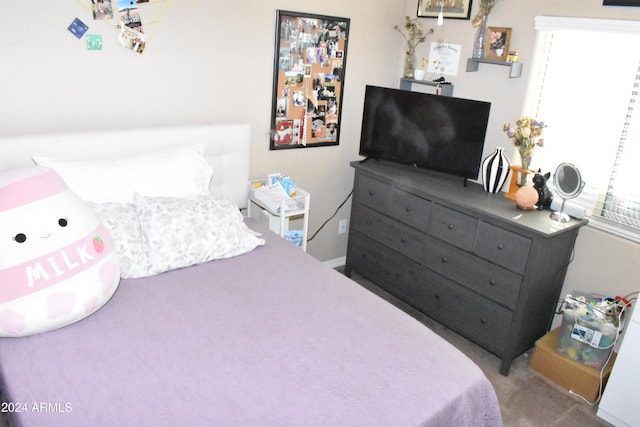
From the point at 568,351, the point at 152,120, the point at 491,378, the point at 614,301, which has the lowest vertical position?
the point at 491,378

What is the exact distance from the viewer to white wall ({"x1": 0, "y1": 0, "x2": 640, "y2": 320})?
2.43 m

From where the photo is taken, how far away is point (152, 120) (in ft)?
9.30

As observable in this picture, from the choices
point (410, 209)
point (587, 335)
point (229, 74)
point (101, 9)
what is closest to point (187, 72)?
point (229, 74)

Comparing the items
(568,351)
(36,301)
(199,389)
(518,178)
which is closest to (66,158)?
(36,301)

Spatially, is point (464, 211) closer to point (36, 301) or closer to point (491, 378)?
point (491, 378)

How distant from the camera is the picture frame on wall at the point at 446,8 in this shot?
3311mm

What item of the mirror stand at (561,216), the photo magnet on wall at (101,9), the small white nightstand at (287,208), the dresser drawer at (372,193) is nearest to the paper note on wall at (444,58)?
the dresser drawer at (372,193)

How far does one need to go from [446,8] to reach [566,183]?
1438 mm

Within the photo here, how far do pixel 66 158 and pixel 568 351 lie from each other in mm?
2745

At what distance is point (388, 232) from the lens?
Result: 3.40m

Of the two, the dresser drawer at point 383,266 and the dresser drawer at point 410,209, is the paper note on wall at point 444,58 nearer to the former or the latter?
the dresser drawer at point 410,209

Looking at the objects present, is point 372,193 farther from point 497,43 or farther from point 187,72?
point 187,72

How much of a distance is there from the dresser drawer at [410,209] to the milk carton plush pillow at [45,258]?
1818 millimetres

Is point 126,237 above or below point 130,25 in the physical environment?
below
